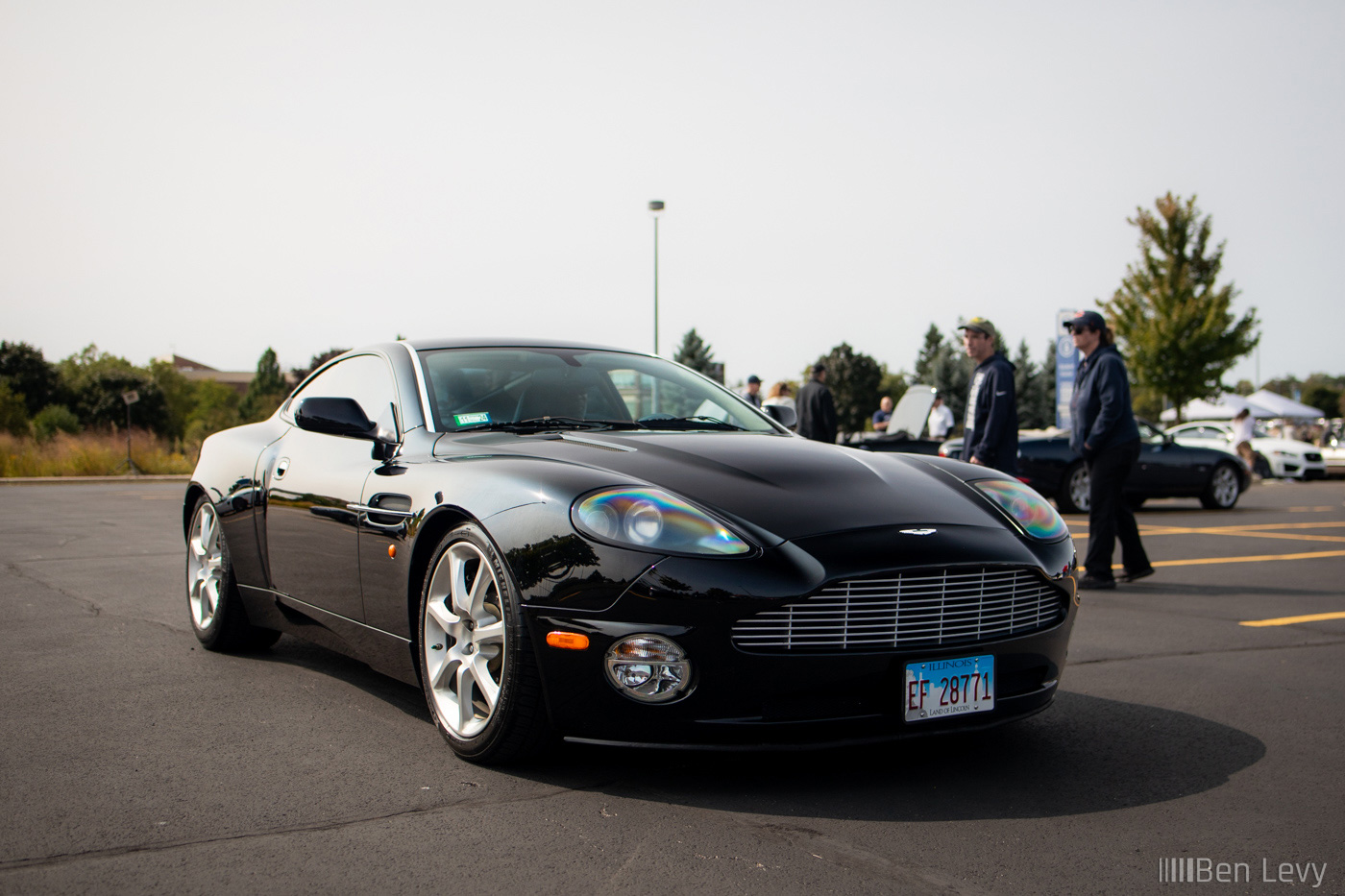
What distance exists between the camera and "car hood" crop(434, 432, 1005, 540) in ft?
10.3

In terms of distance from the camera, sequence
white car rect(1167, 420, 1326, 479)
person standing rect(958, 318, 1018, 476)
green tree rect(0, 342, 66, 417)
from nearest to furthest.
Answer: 1. person standing rect(958, 318, 1018, 476)
2. white car rect(1167, 420, 1326, 479)
3. green tree rect(0, 342, 66, 417)

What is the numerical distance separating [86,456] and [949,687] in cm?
2480

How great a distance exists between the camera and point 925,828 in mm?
2770

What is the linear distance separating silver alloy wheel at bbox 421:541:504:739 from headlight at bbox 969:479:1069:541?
1.62 meters

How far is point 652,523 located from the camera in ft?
9.80

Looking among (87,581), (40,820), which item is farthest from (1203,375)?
(40,820)

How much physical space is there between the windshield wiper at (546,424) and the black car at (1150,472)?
9.84 metres

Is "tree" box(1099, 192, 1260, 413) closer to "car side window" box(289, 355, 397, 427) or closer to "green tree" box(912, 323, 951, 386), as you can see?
"car side window" box(289, 355, 397, 427)

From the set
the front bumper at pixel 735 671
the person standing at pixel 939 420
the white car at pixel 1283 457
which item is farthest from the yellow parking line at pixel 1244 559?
the white car at pixel 1283 457

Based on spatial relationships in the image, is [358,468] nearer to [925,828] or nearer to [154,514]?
[925,828]

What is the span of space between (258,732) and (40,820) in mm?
888

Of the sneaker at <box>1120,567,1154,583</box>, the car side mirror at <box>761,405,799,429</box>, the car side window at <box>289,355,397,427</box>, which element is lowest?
the sneaker at <box>1120,567,1154,583</box>

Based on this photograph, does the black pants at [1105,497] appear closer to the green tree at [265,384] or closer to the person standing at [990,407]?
the person standing at [990,407]

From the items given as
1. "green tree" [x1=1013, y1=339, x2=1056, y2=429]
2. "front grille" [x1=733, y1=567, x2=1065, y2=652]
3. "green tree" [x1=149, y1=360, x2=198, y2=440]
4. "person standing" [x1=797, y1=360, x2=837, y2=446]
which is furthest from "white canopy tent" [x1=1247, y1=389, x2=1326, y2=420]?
"green tree" [x1=149, y1=360, x2=198, y2=440]
